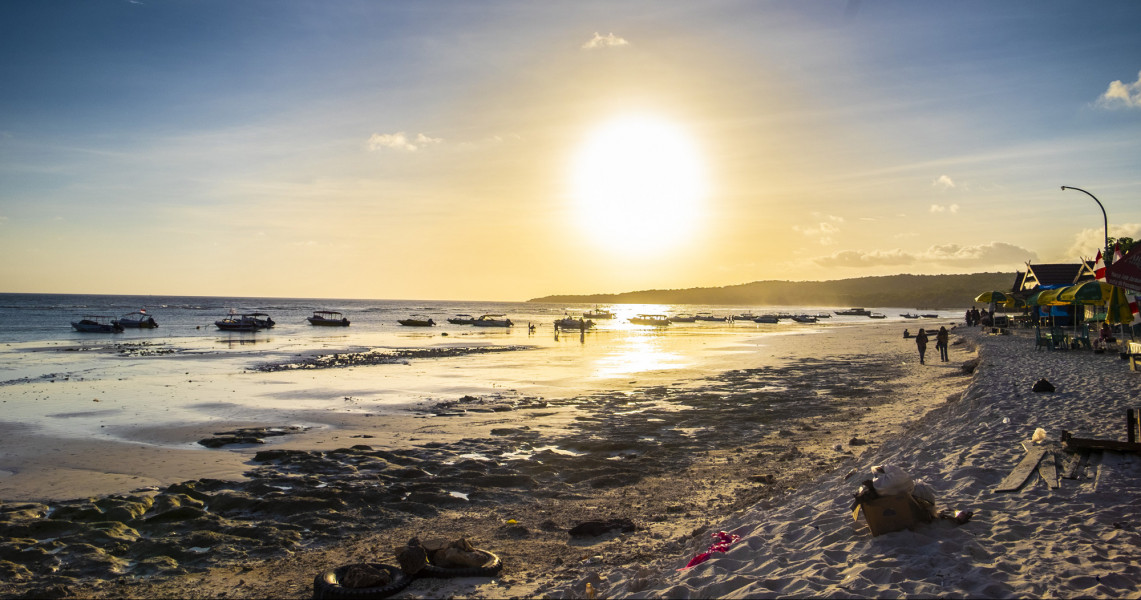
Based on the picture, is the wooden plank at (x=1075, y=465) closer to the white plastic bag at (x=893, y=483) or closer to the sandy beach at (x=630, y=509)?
the sandy beach at (x=630, y=509)

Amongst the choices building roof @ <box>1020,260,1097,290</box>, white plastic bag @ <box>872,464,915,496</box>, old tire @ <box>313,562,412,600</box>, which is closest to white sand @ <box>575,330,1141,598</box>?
white plastic bag @ <box>872,464,915,496</box>

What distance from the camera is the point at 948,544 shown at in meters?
6.55

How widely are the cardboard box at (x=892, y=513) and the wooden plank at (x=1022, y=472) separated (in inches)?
90.6

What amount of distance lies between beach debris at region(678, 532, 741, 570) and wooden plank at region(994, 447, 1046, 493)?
3601 mm

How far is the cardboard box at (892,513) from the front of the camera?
271 inches

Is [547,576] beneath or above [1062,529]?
beneath

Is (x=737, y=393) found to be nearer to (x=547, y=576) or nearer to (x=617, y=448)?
(x=617, y=448)

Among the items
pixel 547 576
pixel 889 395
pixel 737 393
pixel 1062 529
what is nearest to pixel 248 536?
pixel 547 576

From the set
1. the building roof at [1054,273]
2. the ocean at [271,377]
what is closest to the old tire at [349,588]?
the ocean at [271,377]

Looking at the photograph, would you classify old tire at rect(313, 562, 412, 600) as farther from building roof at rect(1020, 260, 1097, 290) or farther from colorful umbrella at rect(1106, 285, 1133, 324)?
building roof at rect(1020, 260, 1097, 290)

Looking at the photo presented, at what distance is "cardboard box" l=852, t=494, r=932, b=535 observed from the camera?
6887 millimetres

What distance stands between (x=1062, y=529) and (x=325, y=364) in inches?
1377

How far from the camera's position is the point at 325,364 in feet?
118

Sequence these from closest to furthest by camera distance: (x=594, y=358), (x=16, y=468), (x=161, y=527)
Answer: (x=161, y=527)
(x=16, y=468)
(x=594, y=358)
